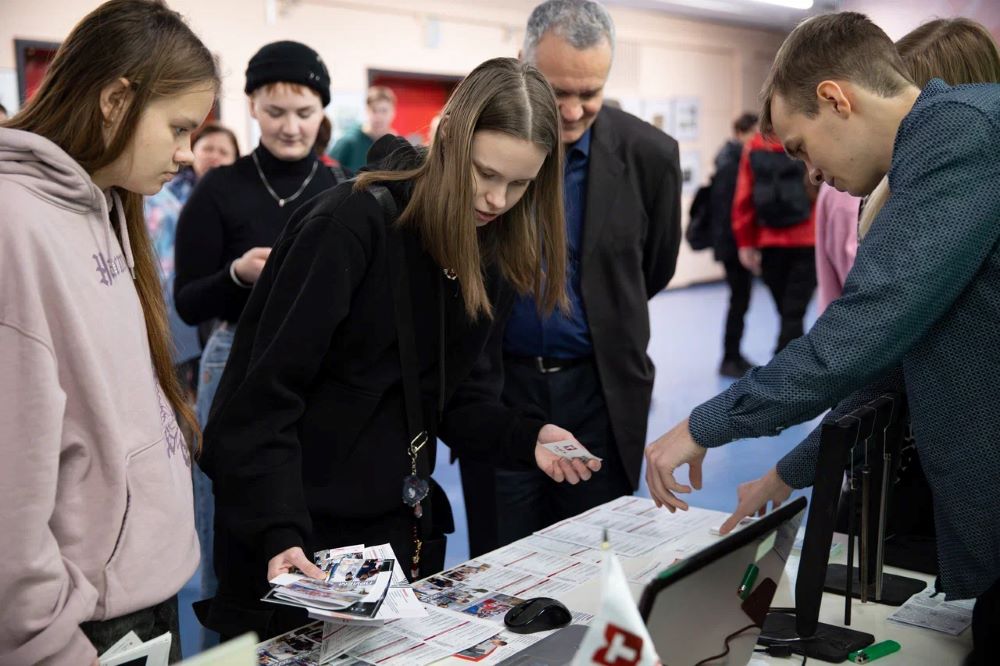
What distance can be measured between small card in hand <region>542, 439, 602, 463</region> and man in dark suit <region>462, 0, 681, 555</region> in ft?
1.74

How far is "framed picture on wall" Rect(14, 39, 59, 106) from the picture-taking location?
20.9 feet

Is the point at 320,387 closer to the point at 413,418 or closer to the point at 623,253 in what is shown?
the point at 413,418

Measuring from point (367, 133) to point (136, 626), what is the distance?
5825 mm

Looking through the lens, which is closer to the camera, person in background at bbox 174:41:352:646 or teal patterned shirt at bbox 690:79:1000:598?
teal patterned shirt at bbox 690:79:1000:598

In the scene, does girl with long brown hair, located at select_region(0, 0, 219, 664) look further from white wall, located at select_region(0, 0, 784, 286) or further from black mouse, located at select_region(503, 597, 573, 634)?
white wall, located at select_region(0, 0, 784, 286)

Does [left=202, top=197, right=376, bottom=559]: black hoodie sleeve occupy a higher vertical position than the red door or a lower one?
lower

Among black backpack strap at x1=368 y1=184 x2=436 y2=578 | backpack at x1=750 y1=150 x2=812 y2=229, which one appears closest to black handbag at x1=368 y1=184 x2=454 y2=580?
black backpack strap at x1=368 y1=184 x2=436 y2=578

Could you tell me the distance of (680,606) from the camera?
1.11m

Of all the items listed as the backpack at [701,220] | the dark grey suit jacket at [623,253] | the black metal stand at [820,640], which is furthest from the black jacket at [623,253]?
the backpack at [701,220]

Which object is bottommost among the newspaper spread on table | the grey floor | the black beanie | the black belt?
the grey floor

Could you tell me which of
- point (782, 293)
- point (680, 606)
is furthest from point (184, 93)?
point (782, 293)

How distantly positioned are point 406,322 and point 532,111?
1.51 ft

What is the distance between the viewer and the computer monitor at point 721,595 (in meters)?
1.07

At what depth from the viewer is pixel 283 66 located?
2.80 m
